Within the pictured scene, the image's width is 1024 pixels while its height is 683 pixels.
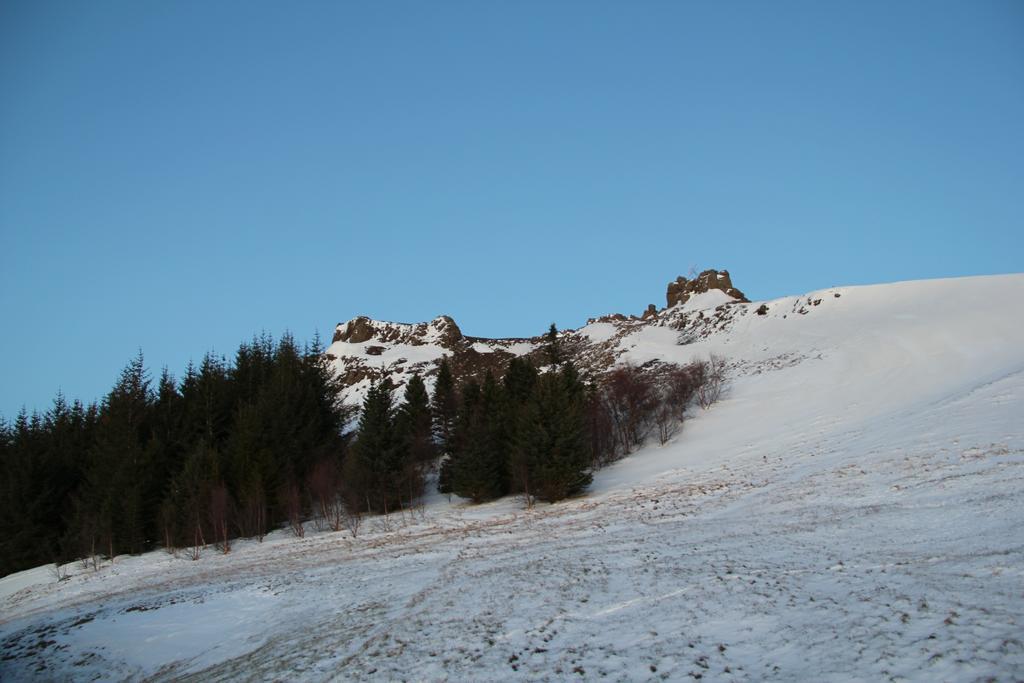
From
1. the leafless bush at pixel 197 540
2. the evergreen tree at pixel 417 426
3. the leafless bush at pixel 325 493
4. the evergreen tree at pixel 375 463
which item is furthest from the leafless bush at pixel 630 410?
the leafless bush at pixel 197 540

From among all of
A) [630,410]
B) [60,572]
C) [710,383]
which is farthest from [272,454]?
[710,383]

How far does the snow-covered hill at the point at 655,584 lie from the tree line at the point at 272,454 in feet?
10.5

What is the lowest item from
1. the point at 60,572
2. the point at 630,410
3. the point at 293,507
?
the point at 60,572

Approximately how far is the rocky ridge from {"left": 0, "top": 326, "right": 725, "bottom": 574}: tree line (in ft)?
117

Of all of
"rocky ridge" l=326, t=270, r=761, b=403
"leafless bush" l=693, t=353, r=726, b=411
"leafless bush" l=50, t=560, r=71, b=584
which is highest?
"rocky ridge" l=326, t=270, r=761, b=403

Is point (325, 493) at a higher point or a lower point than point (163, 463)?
lower

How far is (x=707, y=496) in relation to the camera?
102 feet

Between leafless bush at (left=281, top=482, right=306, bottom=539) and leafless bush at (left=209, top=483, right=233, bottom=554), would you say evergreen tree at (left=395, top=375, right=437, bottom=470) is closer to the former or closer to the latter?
leafless bush at (left=281, top=482, right=306, bottom=539)

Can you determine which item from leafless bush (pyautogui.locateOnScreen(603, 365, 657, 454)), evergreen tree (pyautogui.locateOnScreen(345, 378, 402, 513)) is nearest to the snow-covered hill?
evergreen tree (pyautogui.locateOnScreen(345, 378, 402, 513))

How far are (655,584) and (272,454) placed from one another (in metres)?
39.0

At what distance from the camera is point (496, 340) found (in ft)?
462

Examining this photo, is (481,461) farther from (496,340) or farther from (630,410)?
(496,340)

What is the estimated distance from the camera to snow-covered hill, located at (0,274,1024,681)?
1066 cm

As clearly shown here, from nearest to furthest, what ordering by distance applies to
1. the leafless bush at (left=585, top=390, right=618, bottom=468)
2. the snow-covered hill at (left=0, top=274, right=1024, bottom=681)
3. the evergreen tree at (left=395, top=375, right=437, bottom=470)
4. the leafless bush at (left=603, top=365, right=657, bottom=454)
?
the snow-covered hill at (left=0, top=274, right=1024, bottom=681)
the evergreen tree at (left=395, top=375, right=437, bottom=470)
the leafless bush at (left=585, top=390, right=618, bottom=468)
the leafless bush at (left=603, top=365, right=657, bottom=454)
